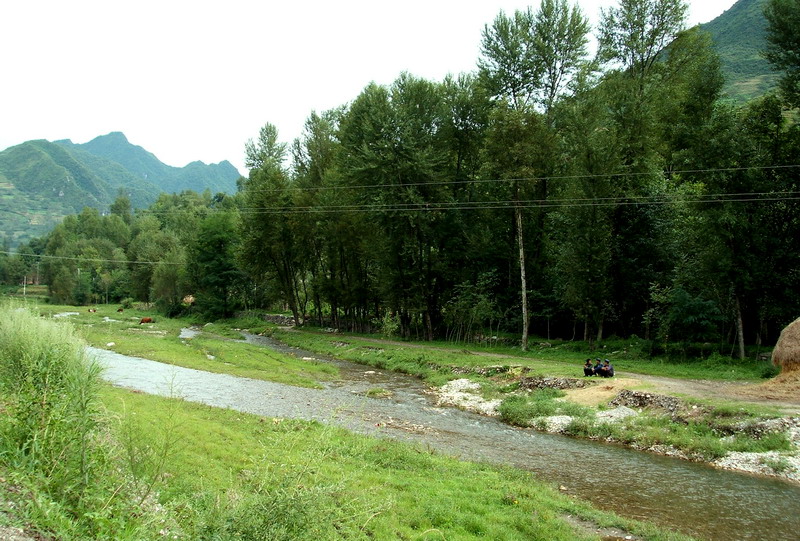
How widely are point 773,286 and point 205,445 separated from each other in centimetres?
3008

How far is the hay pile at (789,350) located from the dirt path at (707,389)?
76 centimetres

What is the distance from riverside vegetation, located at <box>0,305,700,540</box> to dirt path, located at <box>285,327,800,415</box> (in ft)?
34.2

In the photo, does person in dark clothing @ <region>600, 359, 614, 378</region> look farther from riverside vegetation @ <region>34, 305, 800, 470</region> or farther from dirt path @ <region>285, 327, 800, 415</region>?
riverside vegetation @ <region>34, 305, 800, 470</region>

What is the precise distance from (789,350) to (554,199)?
63.2 ft

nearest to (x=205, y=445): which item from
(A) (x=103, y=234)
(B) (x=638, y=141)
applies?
(B) (x=638, y=141)

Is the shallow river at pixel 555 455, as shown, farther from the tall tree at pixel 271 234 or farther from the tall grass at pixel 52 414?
the tall tree at pixel 271 234

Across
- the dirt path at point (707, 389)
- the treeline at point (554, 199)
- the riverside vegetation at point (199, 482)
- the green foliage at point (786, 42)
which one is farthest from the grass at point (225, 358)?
the green foliage at point (786, 42)

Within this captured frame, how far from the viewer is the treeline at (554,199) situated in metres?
27.5

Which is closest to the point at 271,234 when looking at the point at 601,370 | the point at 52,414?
the point at 601,370

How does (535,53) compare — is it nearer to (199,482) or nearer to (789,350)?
(789,350)

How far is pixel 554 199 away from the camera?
3766 cm

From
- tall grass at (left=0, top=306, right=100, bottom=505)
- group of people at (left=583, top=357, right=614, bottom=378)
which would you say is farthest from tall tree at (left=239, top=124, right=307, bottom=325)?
tall grass at (left=0, top=306, right=100, bottom=505)

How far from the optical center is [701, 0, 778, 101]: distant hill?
109562 millimetres

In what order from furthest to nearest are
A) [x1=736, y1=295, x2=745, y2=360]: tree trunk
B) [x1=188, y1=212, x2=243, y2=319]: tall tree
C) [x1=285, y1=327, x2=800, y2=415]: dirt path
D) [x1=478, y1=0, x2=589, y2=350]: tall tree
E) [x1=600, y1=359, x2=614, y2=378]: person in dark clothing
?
Answer: [x1=188, y1=212, x2=243, y2=319]: tall tree → [x1=478, y1=0, x2=589, y2=350]: tall tree → [x1=736, y1=295, x2=745, y2=360]: tree trunk → [x1=600, y1=359, x2=614, y2=378]: person in dark clothing → [x1=285, y1=327, x2=800, y2=415]: dirt path
